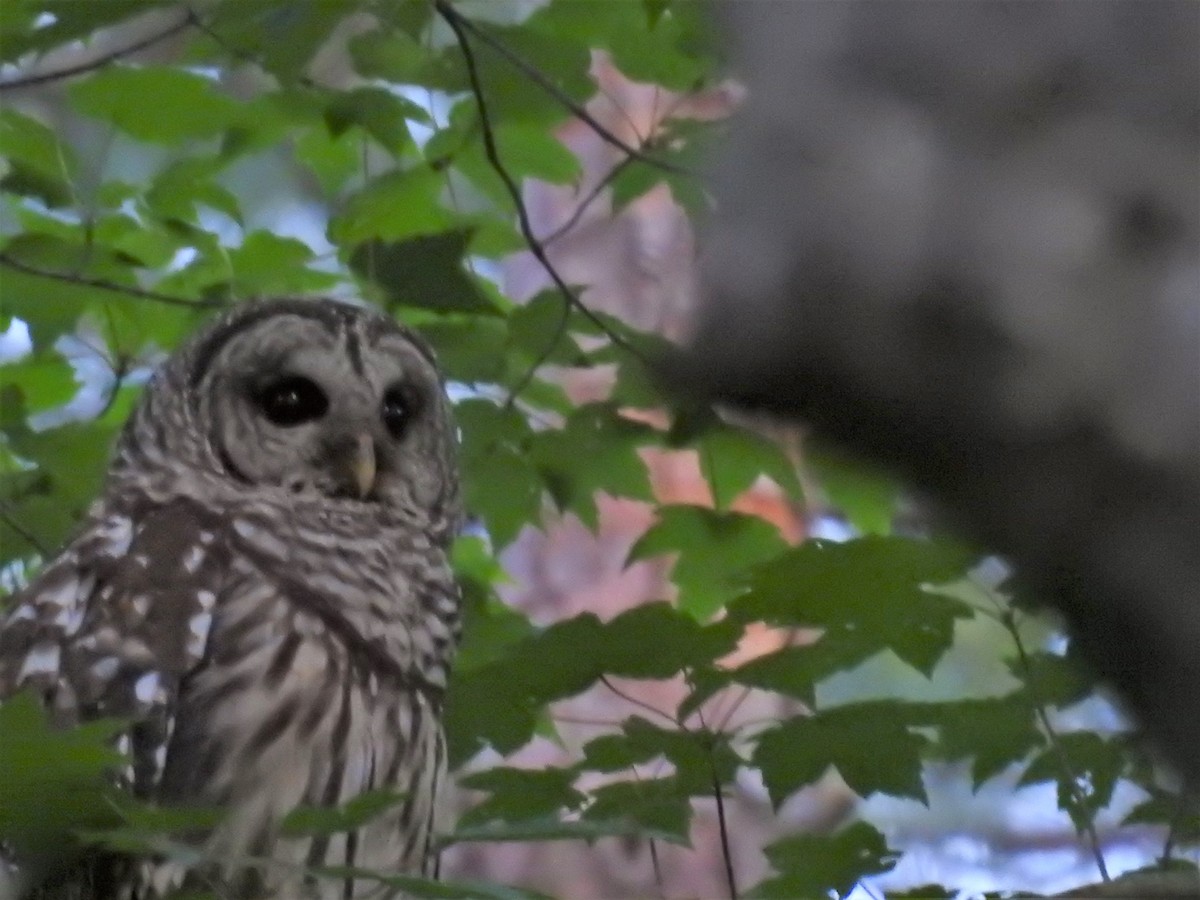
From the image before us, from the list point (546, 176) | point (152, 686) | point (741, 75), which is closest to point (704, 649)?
point (152, 686)

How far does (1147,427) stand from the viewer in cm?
31

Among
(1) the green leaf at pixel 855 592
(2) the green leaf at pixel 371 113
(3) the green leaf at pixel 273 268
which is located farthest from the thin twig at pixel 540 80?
(1) the green leaf at pixel 855 592

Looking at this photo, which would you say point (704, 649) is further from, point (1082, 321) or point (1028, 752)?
point (1082, 321)

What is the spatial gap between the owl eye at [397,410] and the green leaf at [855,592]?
45.0 inches

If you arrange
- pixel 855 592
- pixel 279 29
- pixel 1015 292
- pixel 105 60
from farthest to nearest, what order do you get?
pixel 105 60
pixel 279 29
pixel 855 592
pixel 1015 292

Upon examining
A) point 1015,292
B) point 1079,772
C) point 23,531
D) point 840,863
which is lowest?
point 1015,292

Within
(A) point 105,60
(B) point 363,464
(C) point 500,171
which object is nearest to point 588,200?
(C) point 500,171

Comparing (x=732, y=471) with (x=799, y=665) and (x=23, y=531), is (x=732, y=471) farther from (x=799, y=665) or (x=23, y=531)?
(x=23, y=531)

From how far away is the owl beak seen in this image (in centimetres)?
328

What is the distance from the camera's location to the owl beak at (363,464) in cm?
328

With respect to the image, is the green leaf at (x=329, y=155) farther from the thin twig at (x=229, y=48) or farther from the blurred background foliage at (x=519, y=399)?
the thin twig at (x=229, y=48)

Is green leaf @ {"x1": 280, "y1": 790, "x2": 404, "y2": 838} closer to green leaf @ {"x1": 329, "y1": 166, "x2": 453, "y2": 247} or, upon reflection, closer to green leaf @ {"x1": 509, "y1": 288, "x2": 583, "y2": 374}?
green leaf @ {"x1": 509, "y1": 288, "x2": 583, "y2": 374}

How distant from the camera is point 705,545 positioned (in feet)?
10.7

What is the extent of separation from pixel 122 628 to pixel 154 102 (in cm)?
86
